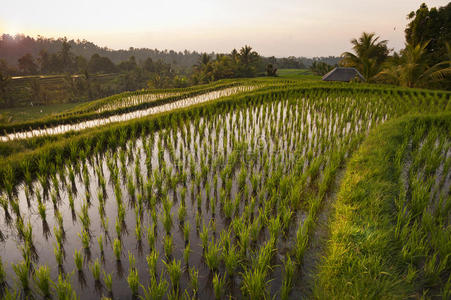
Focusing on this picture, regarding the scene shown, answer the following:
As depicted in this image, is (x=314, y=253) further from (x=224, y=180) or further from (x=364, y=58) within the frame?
(x=364, y=58)

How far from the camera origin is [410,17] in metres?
15.2

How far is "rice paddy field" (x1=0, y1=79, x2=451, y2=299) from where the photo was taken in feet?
6.17

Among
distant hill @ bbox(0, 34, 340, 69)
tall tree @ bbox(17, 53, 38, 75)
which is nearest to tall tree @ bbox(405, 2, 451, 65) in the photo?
distant hill @ bbox(0, 34, 340, 69)

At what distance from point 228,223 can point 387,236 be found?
1542mm

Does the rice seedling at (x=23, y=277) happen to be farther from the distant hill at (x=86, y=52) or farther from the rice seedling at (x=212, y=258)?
the distant hill at (x=86, y=52)

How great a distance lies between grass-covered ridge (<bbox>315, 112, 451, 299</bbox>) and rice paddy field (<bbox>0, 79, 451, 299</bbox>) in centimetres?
1

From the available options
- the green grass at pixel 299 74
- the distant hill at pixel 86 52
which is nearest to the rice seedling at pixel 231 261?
the green grass at pixel 299 74

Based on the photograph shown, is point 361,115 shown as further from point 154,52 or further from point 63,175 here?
point 154,52

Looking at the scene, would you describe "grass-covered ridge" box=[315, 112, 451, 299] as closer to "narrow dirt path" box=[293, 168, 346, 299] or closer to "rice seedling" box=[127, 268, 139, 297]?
"narrow dirt path" box=[293, 168, 346, 299]

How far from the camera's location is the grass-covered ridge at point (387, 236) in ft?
5.72

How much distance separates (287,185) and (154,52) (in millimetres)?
129626

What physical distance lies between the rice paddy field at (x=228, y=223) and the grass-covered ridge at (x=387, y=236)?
0.04 ft

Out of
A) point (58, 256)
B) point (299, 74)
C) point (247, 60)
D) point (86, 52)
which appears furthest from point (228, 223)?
point (86, 52)

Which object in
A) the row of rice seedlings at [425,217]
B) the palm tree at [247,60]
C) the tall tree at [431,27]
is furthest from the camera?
the palm tree at [247,60]
